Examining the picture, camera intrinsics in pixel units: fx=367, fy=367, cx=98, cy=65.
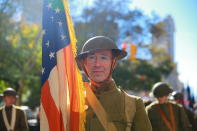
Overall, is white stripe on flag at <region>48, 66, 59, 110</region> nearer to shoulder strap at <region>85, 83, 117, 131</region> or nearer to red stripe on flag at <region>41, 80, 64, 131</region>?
red stripe on flag at <region>41, 80, 64, 131</region>

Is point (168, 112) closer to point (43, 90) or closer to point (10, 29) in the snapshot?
point (43, 90)

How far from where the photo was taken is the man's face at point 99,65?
359 centimetres

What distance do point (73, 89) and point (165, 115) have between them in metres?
4.33

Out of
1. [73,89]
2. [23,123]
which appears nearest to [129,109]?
[73,89]

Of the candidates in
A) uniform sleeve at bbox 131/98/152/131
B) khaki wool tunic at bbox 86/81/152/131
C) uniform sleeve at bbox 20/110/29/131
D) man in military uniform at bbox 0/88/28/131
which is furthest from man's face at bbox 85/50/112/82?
uniform sleeve at bbox 20/110/29/131

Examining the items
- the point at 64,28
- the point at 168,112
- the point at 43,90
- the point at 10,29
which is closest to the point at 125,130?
the point at 43,90

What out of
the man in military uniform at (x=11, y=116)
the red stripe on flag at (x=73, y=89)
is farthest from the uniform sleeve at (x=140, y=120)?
the man in military uniform at (x=11, y=116)

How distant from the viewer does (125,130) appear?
11.2 feet

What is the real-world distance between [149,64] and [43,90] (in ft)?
106

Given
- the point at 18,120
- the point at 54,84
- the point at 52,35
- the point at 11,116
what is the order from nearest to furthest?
the point at 54,84
the point at 52,35
the point at 11,116
the point at 18,120

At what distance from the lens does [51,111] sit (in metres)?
3.61

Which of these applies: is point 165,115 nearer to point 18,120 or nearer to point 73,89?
point 18,120

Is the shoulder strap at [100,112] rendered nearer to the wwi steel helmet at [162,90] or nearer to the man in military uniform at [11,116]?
the wwi steel helmet at [162,90]

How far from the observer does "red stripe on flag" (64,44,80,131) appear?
11.6 feet
